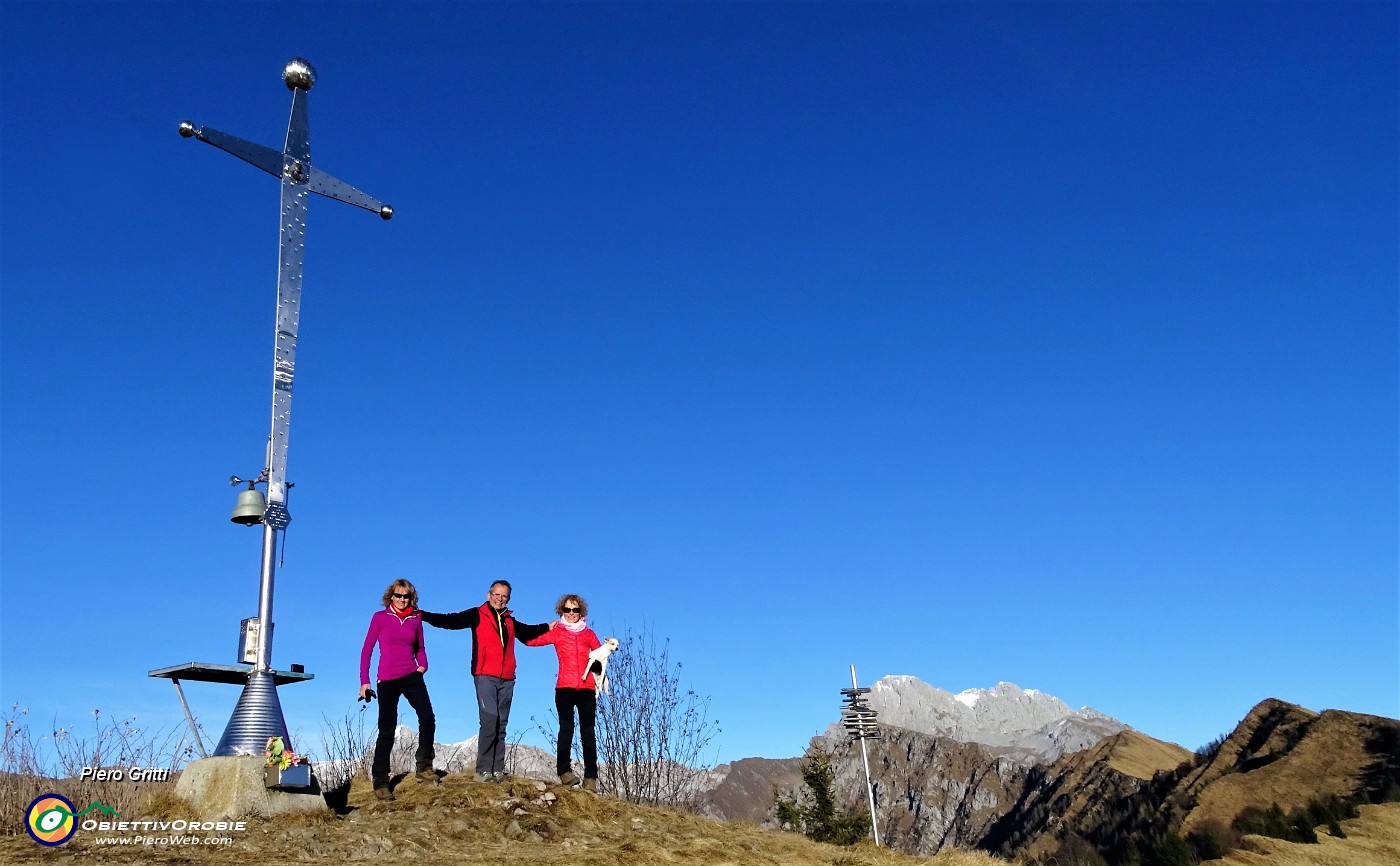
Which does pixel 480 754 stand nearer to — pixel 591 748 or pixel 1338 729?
pixel 591 748

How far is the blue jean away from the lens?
1184 cm

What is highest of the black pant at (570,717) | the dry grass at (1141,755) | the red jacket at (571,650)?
the red jacket at (571,650)

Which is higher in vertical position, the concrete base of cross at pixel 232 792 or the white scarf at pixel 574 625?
the white scarf at pixel 574 625

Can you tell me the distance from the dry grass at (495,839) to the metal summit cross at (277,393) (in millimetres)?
1190

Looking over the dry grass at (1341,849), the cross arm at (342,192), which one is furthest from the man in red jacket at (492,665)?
the dry grass at (1341,849)

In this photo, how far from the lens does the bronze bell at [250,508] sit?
1209 cm

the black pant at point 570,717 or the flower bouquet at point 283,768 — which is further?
the black pant at point 570,717

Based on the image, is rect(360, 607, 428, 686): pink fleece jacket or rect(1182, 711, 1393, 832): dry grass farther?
rect(1182, 711, 1393, 832): dry grass

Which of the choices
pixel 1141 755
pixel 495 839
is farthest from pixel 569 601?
pixel 1141 755

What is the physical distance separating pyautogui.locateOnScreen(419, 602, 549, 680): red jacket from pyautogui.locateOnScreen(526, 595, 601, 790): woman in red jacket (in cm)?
34

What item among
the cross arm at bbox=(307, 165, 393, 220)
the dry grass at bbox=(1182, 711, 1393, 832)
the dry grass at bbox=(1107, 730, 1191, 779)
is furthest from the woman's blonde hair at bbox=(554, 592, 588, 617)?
the dry grass at bbox=(1107, 730, 1191, 779)

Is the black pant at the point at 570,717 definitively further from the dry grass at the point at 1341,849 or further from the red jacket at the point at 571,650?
the dry grass at the point at 1341,849

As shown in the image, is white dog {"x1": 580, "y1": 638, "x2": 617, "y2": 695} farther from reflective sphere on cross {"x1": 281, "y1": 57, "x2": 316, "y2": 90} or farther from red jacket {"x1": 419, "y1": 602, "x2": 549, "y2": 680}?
reflective sphere on cross {"x1": 281, "y1": 57, "x2": 316, "y2": 90}

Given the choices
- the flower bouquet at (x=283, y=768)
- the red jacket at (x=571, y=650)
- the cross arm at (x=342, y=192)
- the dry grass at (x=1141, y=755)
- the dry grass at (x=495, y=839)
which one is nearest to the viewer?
the dry grass at (x=495, y=839)
